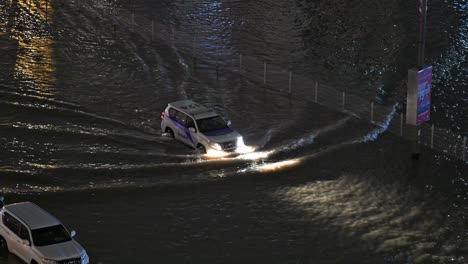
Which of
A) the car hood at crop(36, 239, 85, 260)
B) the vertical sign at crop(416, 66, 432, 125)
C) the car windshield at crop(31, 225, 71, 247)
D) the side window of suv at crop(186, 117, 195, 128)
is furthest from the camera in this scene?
the side window of suv at crop(186, 117, 195, 128)

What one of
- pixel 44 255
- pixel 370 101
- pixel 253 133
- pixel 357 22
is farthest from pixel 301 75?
pixel 44 255

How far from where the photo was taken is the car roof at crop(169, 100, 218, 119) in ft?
107

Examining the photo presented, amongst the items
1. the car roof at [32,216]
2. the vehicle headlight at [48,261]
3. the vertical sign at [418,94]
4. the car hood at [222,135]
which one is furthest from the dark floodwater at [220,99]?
the vertical sign at [418,94]

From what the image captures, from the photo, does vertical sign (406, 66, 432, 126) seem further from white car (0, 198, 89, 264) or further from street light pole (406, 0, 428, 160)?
white car (0, 198, 89, 264)

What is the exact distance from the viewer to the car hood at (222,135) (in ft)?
103

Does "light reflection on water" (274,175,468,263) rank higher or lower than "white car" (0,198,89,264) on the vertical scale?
lower

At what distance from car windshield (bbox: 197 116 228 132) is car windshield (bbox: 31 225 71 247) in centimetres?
1062

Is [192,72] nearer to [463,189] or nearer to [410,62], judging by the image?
[410,62]

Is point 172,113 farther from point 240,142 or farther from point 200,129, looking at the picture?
point 240,142

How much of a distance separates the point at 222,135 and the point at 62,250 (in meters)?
11.4

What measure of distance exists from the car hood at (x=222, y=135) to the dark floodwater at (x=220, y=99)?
0.98 metres

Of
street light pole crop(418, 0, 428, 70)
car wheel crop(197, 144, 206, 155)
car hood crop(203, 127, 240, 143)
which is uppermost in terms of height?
street light pole crop(418, 0, 428, 70)

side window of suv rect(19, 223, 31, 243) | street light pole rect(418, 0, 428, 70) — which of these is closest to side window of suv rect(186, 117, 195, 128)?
street light pole rect(418, 0, 428, 70)

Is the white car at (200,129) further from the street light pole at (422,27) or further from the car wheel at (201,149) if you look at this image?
the street light pole at (422,27)
